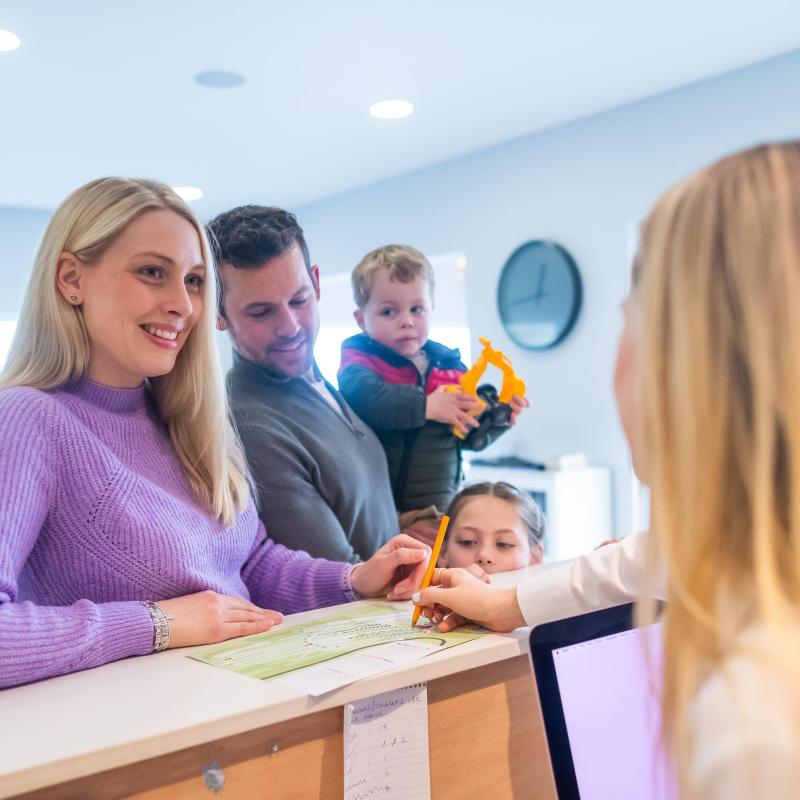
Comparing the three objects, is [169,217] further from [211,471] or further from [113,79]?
[113,79]

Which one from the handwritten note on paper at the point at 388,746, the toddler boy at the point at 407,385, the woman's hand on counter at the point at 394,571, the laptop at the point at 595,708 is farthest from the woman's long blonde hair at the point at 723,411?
the toddler boy at the point at 407,385

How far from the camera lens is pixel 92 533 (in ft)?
3.64

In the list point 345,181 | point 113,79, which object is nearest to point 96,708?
point 113,79

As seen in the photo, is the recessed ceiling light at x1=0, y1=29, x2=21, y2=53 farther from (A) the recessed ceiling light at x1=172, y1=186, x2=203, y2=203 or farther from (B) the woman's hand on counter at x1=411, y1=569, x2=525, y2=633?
(B) the woman's hand on counter at x1=411, y1=569, x2=525, y2=633

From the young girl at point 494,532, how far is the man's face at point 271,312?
15.5 inches

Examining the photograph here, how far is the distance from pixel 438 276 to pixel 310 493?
4.37 m

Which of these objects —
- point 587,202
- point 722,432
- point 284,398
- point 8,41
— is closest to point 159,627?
point 284,398

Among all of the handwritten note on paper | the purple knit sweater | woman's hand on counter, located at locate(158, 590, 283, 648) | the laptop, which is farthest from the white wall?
the laptop

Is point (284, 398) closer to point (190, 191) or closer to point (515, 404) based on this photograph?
point (515, 404)

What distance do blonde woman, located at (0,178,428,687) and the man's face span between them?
207mm

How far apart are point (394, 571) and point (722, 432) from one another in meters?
0.80

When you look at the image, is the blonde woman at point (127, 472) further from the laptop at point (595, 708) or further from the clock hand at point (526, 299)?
the clock hand at point (526, 299)

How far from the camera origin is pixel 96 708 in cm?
84

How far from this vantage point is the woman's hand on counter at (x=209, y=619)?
3.50 ft
